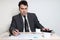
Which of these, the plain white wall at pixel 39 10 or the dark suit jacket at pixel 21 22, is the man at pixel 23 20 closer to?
the dark suit jacket at pixel 21 22

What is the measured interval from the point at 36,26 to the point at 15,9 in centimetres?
61

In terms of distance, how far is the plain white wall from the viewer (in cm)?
271

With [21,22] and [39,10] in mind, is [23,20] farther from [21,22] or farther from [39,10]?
[39,10]

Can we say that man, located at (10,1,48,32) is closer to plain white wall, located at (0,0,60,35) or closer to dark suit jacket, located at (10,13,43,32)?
dark suit jacket, located at (10,13,43,32)

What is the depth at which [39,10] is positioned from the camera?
8.98 feet

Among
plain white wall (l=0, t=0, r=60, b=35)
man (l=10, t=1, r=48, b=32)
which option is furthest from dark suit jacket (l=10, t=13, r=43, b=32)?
plain white wall (l=0, t=0, r=60, b=35)

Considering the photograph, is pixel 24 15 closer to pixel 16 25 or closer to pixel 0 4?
pixel 16 25

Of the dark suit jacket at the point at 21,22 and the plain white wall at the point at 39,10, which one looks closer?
the dark suit jacket at the point at 21,22

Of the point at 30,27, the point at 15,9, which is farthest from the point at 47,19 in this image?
the point at 15,9

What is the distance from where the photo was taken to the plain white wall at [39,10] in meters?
2.71

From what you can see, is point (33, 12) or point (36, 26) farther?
point (33, 12)

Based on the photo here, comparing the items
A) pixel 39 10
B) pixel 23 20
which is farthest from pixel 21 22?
pixel 39 10

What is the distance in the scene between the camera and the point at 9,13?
2.72 metres

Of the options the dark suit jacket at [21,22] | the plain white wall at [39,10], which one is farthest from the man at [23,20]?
the plain white wall at [39,10]
